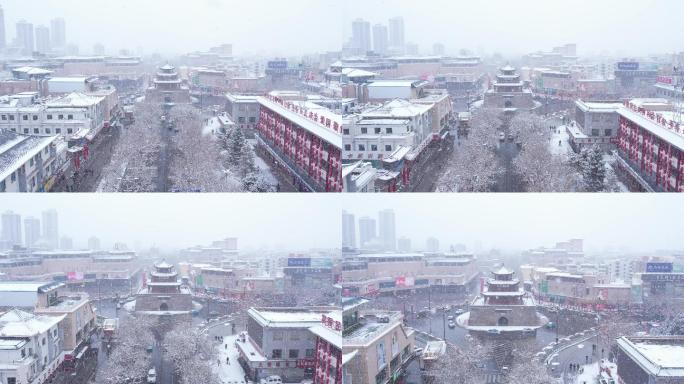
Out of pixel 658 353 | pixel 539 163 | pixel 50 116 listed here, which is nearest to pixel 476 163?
pixel 539 163

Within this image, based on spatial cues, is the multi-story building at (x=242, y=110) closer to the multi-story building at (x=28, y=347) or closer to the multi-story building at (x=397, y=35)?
the multi-story building at (x=397, y=35)

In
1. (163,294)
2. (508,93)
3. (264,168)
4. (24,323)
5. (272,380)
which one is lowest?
(272,380)

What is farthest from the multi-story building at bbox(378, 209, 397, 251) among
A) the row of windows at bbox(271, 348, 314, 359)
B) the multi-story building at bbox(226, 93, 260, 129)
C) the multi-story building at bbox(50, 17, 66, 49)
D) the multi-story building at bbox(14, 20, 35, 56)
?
the multi-story building at bbox(14, 20, 35, 56)

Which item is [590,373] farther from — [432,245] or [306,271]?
[306,271]

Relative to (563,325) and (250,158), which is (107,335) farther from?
(563,325)

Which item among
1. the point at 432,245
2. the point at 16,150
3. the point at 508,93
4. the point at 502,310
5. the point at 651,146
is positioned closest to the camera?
the point at 651,146

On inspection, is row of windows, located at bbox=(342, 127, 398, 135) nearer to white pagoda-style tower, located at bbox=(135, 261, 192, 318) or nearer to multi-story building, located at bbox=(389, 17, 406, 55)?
multi-story building, located at bbox=(389, 17, 406, 55)

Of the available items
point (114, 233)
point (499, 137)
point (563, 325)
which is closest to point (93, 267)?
point (114, 233)

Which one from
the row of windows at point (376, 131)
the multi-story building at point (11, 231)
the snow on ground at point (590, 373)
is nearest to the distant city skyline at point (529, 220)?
the row of windows at point (376, 131)
